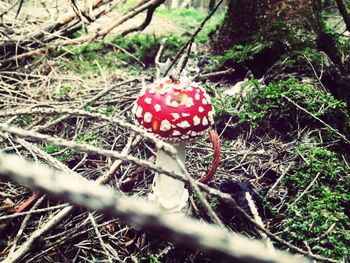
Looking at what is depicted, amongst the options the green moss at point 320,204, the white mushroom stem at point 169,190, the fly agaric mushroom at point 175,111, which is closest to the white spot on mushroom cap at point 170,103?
the fly agaric mushroom at point 175,111

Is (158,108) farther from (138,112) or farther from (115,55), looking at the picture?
(115,55)

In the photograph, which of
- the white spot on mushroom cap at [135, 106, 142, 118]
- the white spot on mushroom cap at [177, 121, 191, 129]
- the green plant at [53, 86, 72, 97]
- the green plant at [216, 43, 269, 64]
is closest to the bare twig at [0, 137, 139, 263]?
the white spot on mushroom cap at [135, 106, 142, 118]

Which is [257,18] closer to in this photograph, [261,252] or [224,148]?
[224,148]

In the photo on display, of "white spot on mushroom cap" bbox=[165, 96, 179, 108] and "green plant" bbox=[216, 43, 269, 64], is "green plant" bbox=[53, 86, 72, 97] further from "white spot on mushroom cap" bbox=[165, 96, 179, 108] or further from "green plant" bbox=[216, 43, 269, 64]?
"white spot on mushroom cap" bbox=[165, 96, 179, 108]

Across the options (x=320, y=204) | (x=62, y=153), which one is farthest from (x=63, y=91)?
(x=320, y=204)

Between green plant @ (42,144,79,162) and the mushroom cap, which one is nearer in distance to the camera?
the mushroom cap

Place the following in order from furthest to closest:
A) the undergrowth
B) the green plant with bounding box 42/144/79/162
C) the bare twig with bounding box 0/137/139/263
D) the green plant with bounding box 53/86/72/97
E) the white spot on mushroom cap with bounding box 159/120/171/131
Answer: the undergrowth → the green plant with bounding box 53/86/72/97 → the green plant with bounding box 42/144/79/162 → the white spot on mushroom cap with bounding box 159/120/171/131 → the bare twig with bounding box 0/137/139/263
